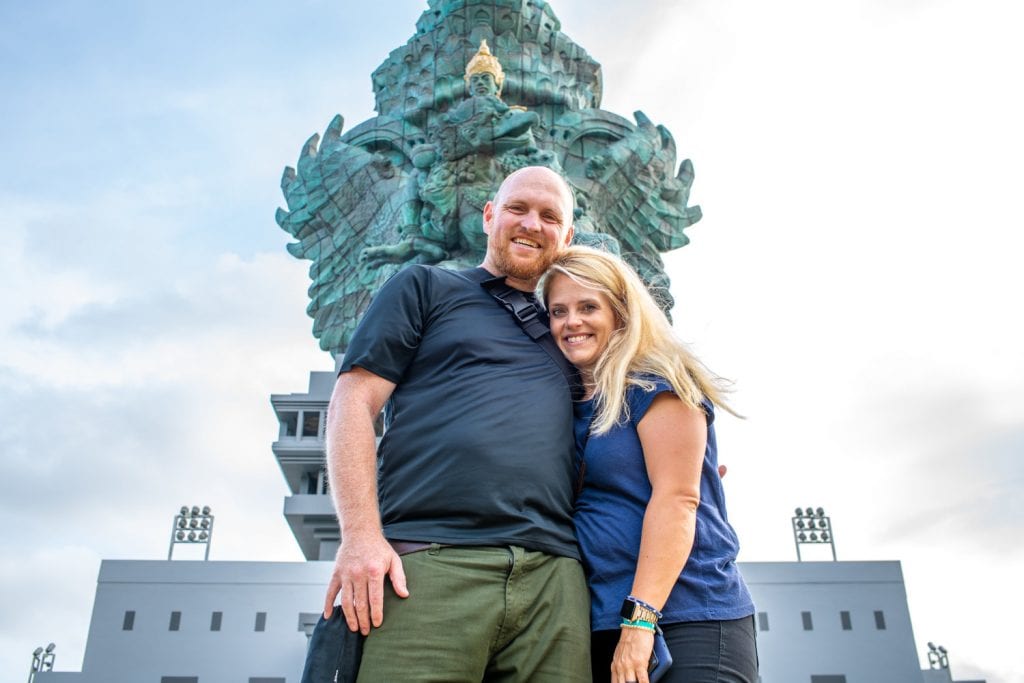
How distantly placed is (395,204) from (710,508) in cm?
1563

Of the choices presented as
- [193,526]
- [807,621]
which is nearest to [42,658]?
[193,526]

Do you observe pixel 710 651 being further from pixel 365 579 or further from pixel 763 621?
pixel 763 621

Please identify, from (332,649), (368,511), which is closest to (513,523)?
(368,511)

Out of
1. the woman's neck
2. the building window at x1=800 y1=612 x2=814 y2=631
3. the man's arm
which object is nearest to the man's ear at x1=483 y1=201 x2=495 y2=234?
the woman's neck

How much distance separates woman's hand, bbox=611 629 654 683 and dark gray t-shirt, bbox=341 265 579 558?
0.30 m

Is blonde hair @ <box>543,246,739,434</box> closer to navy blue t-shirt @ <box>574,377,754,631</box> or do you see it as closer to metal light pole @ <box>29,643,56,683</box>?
navy blue t-shirt @ <box>574,377,754,631</box>

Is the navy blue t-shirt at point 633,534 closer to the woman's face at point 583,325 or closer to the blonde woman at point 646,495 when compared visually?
the blonde woman at point 646,495

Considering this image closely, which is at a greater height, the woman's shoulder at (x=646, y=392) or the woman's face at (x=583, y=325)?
the woman's face at (x=583, y=325)

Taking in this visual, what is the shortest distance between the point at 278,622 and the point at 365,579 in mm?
17568

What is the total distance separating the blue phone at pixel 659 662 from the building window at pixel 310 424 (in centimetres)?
2150

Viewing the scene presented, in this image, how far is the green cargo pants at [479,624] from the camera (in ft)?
7.74

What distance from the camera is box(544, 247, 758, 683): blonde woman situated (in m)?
2.46

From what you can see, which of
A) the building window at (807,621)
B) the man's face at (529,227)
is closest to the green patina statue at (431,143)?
the building window at (807,621)

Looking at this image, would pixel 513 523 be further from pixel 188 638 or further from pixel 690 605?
pixel 188 638
